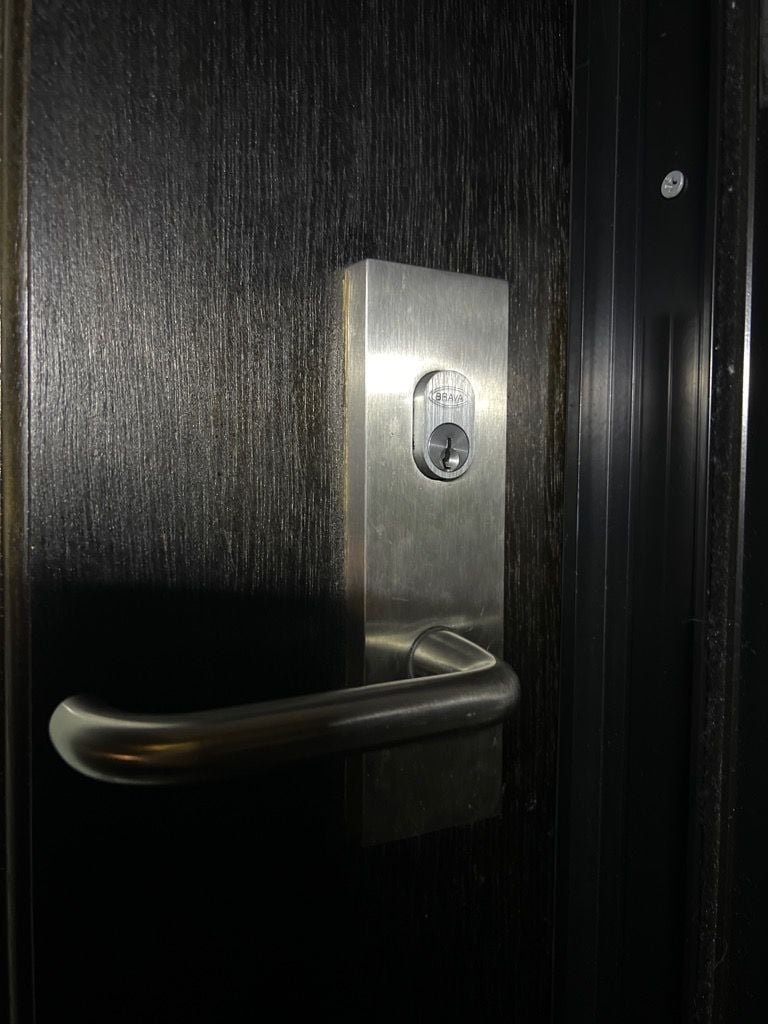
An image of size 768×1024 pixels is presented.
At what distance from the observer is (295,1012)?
1.02 feet

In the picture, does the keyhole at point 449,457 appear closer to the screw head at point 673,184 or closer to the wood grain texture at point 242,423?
the wood grain texture at point 242,423

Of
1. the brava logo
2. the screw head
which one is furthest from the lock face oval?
the screw head

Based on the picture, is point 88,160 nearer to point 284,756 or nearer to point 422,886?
point 284,756

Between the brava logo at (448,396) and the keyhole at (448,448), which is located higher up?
the brava logo at (448,396)

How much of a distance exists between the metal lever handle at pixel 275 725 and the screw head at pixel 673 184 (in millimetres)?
212

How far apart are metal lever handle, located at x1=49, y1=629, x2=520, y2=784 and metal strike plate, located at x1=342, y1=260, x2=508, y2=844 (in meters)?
0.03

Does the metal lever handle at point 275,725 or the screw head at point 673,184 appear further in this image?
the screw head at point 673,184

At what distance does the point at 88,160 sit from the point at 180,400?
0.08 m

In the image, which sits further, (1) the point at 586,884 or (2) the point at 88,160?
(1) the point at 586,884

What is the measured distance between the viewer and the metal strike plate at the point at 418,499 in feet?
1.01

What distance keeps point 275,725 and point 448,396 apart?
148 mm

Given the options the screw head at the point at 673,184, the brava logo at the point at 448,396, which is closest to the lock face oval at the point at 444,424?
the brava logo at the point at 448,396

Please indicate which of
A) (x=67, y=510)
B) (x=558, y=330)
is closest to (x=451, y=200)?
(x=558, y=330)

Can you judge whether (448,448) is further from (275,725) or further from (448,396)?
(275,725)
